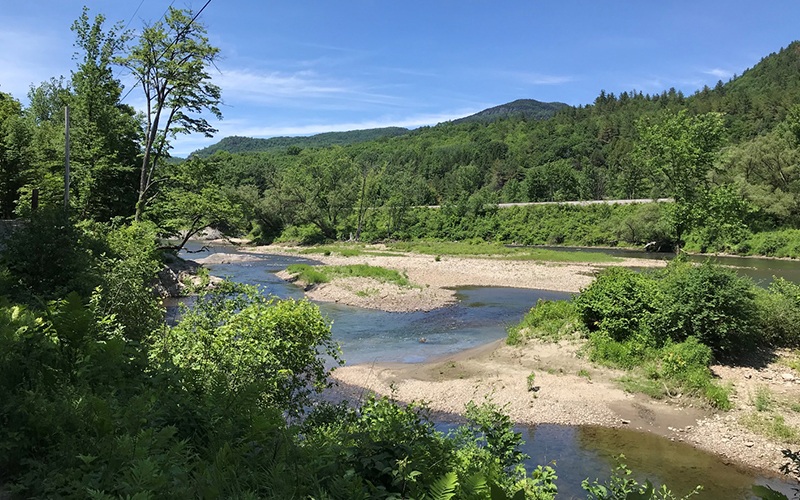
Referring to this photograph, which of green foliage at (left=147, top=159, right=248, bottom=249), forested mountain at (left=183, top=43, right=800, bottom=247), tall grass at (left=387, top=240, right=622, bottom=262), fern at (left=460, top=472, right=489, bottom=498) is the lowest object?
tall grass at (left=387, top=240, right=622, bottom=262)

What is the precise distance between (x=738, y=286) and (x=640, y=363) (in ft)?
11.9

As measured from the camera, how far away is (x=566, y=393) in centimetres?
1273

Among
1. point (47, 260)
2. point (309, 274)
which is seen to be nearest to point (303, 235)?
point (309, 274)

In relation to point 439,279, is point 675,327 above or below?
above

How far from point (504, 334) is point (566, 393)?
7349 mm

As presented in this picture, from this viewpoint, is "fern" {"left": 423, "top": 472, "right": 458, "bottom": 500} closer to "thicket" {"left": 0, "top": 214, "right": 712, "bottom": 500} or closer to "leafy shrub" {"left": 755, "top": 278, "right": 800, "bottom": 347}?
"thicket" {"left": 0, "top": 214, "right": 712, "bottom": 500}

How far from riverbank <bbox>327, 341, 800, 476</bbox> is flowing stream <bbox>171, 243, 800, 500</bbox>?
21.3 inches

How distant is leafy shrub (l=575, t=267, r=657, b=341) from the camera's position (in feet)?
48.8

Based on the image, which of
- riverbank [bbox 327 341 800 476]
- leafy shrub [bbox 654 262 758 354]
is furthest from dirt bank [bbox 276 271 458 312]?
leafy shrub [bbox 654 262 758 354]

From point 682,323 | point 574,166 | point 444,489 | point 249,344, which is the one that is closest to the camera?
point 444,489

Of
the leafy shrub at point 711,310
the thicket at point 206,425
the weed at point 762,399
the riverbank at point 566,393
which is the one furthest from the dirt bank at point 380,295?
the thicket at point 206,425

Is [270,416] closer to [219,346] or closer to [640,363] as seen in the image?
[219,346]

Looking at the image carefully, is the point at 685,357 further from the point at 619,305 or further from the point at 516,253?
the point at 516,253

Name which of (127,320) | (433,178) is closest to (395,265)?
(127,320)
